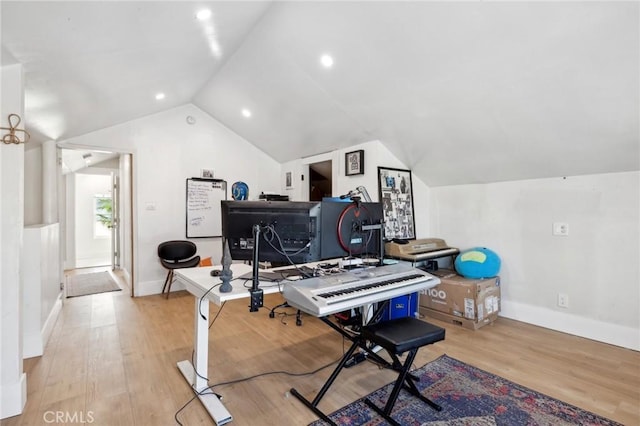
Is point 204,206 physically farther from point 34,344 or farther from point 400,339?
point 400,339

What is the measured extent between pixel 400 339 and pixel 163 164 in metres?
4.10

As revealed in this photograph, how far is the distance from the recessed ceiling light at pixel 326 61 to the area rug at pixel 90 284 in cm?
434

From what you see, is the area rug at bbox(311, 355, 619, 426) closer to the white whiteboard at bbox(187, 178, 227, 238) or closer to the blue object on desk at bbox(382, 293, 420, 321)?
the blue object on desk at bbox(382, 293, 420, 321)

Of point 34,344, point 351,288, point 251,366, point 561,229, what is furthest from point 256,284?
point 561,229

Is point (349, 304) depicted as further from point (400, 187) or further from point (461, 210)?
point (461, 210)

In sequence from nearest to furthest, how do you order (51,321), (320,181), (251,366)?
(251,366) → (51,321) → (320,181)

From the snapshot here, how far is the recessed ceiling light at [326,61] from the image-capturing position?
2.71 m

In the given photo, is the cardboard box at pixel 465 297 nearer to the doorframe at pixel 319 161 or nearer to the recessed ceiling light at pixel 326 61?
the doorframe at pixel 319 161

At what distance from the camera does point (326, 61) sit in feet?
9.07

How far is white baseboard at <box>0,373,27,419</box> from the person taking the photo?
5.64 feet

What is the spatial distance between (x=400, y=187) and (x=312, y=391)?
2.57 meters

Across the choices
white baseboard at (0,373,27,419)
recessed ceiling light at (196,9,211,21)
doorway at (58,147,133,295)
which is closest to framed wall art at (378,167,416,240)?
recessed ceiling light at (196,9,211,21)

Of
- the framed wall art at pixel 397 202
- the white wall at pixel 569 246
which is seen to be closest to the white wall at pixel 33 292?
the framed wall art at pixel 397 202

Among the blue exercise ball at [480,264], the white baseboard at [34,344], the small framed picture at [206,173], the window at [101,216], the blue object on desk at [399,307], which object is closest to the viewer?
the white baseboard at [34,344]
